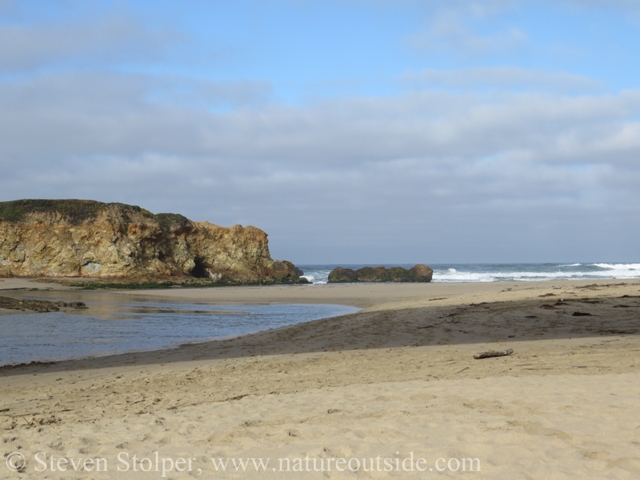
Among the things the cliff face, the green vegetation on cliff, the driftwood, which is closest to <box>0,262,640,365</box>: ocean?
the driftwood

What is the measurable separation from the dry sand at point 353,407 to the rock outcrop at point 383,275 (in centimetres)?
4191

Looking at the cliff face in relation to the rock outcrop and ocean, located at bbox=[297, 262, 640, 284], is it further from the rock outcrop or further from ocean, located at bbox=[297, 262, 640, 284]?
ocean, located at bbox=[297, 262, 640, 284]

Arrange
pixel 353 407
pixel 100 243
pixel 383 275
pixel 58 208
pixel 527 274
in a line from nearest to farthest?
1. pixel 353 407
2. pixel 100 243
3. pixel 58 208
4. pixel 383 275
5. pixel 527 274

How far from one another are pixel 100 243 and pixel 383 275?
85.4ft

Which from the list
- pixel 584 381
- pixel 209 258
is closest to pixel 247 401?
pixel 584 381

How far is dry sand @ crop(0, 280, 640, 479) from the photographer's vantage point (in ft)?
12.5

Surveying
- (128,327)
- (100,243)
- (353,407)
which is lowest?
(128,327)

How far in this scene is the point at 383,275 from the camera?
177ft

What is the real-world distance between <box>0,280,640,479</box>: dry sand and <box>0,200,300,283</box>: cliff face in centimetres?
3310

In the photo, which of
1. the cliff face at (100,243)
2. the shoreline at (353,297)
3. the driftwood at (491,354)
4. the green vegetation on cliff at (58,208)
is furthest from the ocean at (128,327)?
the green vegetation on cliff at (58,208)

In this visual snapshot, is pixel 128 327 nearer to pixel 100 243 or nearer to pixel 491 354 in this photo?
pixel 491 354

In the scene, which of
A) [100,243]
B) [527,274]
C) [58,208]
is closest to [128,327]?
[100,243]

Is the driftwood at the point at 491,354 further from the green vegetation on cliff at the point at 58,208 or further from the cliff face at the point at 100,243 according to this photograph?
the green vegetation on cliff at the point at 58,208

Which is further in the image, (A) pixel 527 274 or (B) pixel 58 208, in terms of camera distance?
(A) pixel 527 274
